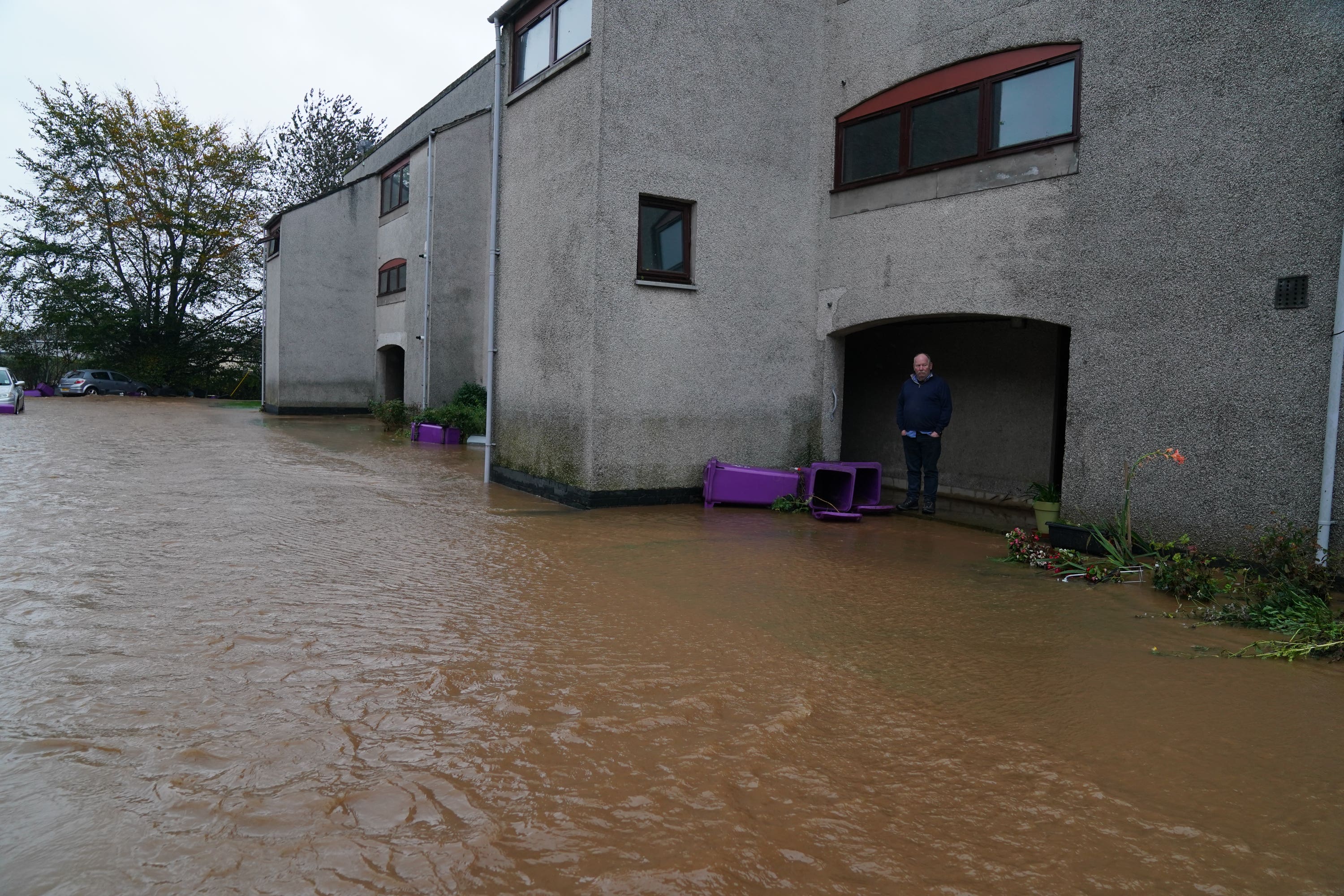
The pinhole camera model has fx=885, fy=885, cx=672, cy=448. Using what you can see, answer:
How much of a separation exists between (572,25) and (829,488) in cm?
622

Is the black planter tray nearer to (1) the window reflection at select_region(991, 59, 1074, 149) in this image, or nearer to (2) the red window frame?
(1) the window reflection at select_region(991, 59, 1074, 149)

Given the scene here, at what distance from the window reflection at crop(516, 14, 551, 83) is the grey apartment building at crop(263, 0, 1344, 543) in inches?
2.0

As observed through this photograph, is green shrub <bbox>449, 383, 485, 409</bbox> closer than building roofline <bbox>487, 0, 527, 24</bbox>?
No

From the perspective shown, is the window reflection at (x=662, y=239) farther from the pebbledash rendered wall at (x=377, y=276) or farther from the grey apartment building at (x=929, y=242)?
the pebbledash rendered wall at (x=377, y=276)

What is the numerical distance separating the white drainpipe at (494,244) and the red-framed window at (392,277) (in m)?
11.8

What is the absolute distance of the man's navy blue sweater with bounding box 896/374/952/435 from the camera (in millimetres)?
9773

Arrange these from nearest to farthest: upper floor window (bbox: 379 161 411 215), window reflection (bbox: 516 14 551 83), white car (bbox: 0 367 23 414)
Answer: window reflection (bbox: 516 14 551 83)
white car (bbox: 0 367 23 414)
upper floor window (bbox: 379 161 411 215)

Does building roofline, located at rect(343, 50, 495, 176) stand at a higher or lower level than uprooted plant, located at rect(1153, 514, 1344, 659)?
higher

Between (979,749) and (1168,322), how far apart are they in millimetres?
5348

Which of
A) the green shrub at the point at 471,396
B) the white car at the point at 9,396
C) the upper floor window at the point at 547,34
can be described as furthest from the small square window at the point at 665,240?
the white car at the point at 9,396

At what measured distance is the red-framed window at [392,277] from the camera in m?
23.2

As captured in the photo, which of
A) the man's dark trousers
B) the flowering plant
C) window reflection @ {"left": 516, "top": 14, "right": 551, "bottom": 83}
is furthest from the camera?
window reflection @ {"left": 516, "top": 14, "right": 551, "bottom": 83}

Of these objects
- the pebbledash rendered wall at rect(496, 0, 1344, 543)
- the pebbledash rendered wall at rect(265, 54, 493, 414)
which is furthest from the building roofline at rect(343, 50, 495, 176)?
the pebbledash rendered wall at rect(496, 0, 1344, 543)

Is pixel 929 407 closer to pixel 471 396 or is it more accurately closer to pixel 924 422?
pixel 924 422
